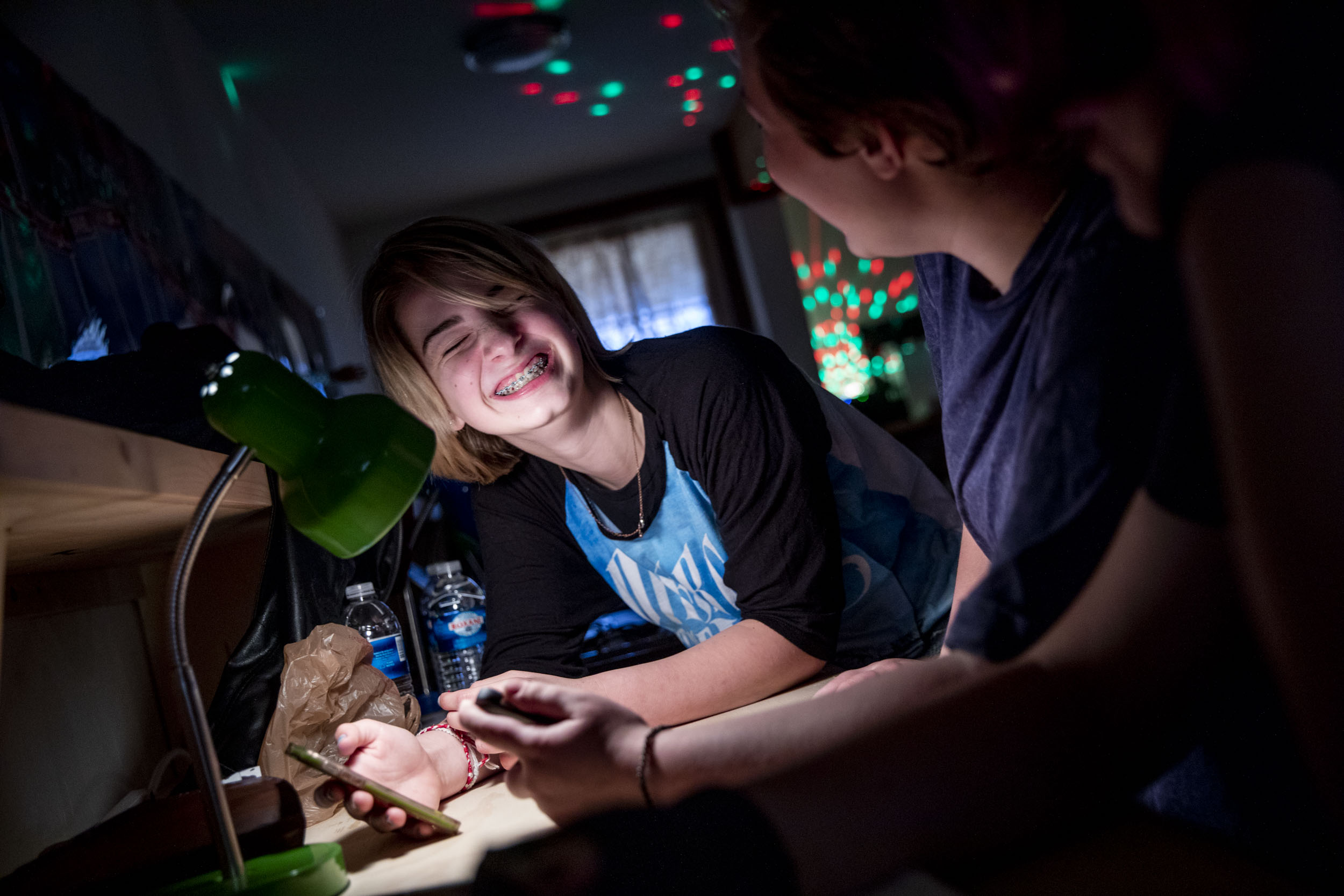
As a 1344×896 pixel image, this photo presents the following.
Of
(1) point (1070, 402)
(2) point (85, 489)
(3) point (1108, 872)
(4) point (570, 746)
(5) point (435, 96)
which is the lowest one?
(3) point (1108, 872)

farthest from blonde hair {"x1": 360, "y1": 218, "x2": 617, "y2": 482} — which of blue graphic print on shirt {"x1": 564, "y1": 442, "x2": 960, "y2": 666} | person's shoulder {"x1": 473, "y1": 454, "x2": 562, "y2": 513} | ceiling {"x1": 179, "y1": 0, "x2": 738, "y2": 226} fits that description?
ceiling {"x1": 179, "y1": 0, "x2": 738, "y2": 226}

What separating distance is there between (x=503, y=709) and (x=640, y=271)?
503cm

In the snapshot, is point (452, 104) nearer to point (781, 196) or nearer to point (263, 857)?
point (781, 196)

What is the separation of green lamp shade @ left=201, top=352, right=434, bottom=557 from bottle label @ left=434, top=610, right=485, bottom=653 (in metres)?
1.00

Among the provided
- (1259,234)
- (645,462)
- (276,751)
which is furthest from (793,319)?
(1259,234)

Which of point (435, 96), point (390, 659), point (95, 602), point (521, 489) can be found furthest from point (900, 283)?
point (95, 602)

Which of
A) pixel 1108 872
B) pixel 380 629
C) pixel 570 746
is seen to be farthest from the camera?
pixel 380 629

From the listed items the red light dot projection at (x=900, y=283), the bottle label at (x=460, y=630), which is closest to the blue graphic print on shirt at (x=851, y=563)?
the bottle label at (x=460, y=630)

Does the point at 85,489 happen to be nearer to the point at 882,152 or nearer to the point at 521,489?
the point at 882,152

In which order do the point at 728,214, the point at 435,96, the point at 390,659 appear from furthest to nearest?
the point at 728,214
the point at 435,96
the point at 390,659

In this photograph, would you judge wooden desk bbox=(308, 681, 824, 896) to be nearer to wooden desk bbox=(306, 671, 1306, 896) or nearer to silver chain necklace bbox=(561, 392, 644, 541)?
wooden desk bbox=(306, 671, 1306, 896)

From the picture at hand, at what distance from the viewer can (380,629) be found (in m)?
1.44

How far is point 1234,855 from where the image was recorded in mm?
438

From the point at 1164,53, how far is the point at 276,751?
39.1 inches
